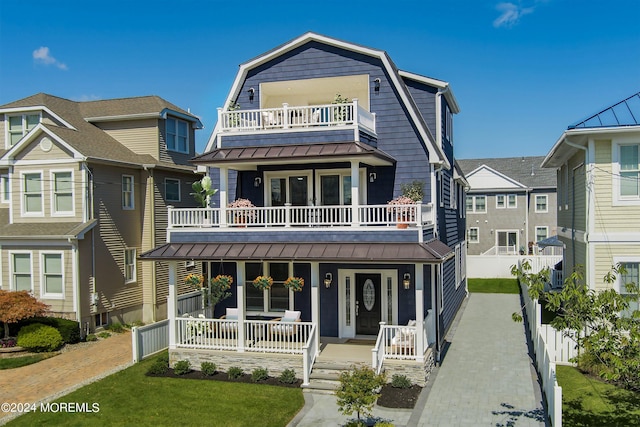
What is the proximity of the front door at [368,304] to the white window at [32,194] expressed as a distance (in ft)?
45.6

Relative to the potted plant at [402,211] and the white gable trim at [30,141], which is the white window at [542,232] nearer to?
the potted plant at [402,211]

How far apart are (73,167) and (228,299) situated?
340 inches

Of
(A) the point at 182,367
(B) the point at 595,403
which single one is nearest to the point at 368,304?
(A) the point at 182,367

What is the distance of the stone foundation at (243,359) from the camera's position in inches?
654

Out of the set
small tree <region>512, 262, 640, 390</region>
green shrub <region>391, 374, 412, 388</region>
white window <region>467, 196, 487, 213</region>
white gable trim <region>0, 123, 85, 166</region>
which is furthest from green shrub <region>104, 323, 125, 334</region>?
white window <region>467, 196, 487, 213</region>

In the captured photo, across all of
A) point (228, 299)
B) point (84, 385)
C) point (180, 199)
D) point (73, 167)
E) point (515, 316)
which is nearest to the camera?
point (515, 316)

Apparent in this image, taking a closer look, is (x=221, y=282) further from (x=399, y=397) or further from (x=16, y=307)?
(x=16, y=307)

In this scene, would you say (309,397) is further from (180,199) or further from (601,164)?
(180,199)

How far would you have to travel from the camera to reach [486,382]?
15953mm

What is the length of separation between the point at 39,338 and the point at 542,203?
37122 mm

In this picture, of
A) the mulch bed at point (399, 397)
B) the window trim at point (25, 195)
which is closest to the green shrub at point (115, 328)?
the window trim at point (25, 195)

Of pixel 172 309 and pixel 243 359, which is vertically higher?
pixel 172 309

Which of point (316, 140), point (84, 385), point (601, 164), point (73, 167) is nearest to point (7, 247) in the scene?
point (73, 167)

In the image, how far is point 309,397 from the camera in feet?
49.5
